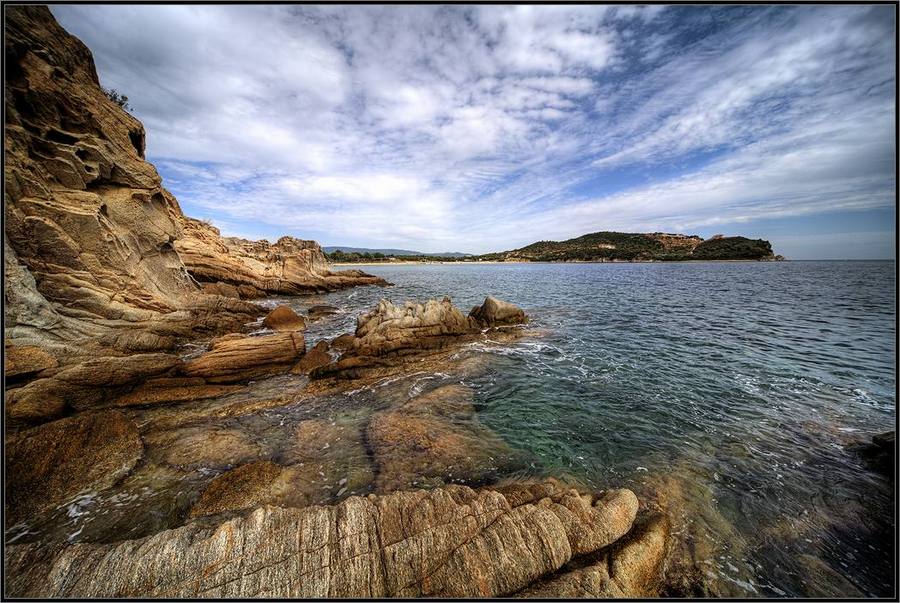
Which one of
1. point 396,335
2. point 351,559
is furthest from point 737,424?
point 396,335

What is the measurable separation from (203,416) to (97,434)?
2607 mm

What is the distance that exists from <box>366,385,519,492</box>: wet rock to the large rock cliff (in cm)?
1237

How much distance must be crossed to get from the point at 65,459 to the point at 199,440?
8.54ft

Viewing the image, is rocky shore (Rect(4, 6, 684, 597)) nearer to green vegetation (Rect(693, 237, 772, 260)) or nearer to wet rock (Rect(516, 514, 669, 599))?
wet rock (Rect(516, 514, 669, 599))

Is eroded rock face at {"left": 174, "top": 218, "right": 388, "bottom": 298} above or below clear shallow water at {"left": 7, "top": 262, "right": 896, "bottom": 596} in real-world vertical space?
above

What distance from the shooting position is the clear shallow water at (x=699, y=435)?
6448 mm

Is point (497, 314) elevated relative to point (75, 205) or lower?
lower

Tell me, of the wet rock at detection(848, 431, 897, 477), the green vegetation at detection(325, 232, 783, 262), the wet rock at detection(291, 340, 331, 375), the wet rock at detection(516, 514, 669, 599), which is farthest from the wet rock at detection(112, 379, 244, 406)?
the green vegetation at detection(325, 232, 783, 262)

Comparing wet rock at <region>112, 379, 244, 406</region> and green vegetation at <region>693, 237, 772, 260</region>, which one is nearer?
wet rock at <region>112, 379, 244, 406</region>

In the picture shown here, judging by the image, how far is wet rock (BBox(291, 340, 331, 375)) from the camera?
15.5 meters

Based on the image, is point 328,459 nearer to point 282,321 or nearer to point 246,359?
point 246,359

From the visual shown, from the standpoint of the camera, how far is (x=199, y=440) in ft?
30.7

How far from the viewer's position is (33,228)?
1288 centimetres

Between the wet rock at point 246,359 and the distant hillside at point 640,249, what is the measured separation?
15497 centimetres
